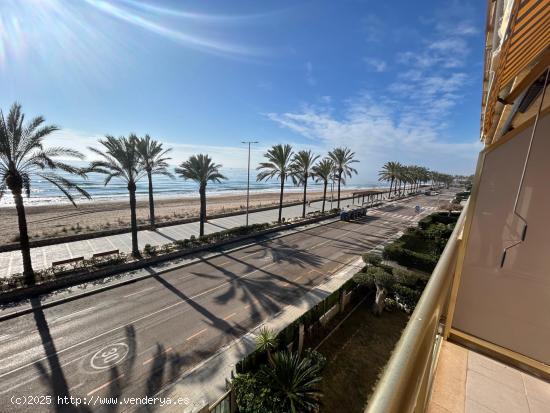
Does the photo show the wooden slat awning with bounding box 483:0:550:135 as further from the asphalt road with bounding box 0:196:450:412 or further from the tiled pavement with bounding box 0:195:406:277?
the tiled pavement with bounding box 0:195:406:277

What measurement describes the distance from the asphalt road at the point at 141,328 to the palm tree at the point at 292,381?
2969mm

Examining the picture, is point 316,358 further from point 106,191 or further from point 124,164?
point 106,191

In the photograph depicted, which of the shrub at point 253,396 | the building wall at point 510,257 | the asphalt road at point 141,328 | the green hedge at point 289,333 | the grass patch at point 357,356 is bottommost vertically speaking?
the asphalt road at point 141,328

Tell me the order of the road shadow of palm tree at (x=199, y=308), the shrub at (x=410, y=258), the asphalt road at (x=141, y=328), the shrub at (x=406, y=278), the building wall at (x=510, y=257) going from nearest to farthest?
the building wall at (x=510, y=257) < the asphalt road at (x=141, y=328) < the road shadow of palm tree at (x=199, y=308) < the shrub at (x=406, y=278) < the shrub at (x=410, y=258)

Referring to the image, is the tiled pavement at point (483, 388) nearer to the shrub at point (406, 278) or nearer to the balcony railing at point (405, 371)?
the balcony railing at point (405, 371)

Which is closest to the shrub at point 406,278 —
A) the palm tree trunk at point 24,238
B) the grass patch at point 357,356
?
the grass patch at point 357,356

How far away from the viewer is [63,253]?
18484mm

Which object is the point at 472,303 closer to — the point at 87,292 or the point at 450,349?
the point at 450,349

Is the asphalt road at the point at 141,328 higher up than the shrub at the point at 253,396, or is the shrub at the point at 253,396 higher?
the shrub at the point at 253,396

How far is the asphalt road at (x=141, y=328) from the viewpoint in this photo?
8.04 metres

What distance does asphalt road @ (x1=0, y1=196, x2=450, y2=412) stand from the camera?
26.4 ft

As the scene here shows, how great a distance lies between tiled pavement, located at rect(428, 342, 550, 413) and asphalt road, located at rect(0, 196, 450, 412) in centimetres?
814

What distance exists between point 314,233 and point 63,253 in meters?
21.0

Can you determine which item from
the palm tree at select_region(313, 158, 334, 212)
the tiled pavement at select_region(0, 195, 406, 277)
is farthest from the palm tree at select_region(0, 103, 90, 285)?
the palm tree at select_region(313, 158, 334, 212)
